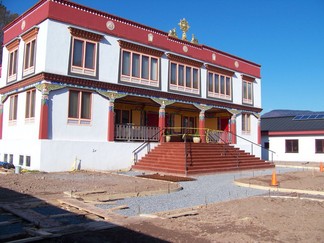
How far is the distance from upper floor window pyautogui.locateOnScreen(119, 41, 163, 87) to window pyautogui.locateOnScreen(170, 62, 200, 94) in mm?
1712

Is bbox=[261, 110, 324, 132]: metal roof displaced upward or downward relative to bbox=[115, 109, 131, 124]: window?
upward

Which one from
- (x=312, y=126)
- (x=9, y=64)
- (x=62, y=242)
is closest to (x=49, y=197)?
(x=62, y=242)

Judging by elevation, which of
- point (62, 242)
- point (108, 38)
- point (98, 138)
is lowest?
point (62, 242)

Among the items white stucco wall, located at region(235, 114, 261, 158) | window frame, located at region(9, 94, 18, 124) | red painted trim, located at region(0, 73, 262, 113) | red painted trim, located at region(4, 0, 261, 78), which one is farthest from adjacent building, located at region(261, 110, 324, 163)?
window frame, located at region(9, 94, 18, 124)

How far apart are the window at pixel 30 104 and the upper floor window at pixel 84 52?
9.20 feet

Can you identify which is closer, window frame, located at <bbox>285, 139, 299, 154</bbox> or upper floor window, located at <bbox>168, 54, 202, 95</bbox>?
upper floor window, located at <bbox>168, 54, 202, 95</bbox>

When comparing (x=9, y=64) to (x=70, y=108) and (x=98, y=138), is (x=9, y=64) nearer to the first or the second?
(x=70, y=108)

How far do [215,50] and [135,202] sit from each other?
21.7 meters

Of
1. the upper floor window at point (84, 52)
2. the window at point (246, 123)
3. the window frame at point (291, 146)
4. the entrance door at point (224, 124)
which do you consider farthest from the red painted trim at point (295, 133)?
the upper floor window at point (84, 52)

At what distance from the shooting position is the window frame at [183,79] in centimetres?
2530

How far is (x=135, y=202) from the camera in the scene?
10125mm

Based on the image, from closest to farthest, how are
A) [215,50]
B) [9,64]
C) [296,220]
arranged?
[296,220] < [9,64] < [215,50]

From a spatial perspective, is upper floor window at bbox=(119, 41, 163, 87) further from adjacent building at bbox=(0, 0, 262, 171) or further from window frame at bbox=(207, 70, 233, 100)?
window frame at bbox=(207, 70, 233, 100)

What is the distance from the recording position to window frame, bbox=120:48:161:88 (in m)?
22.1
